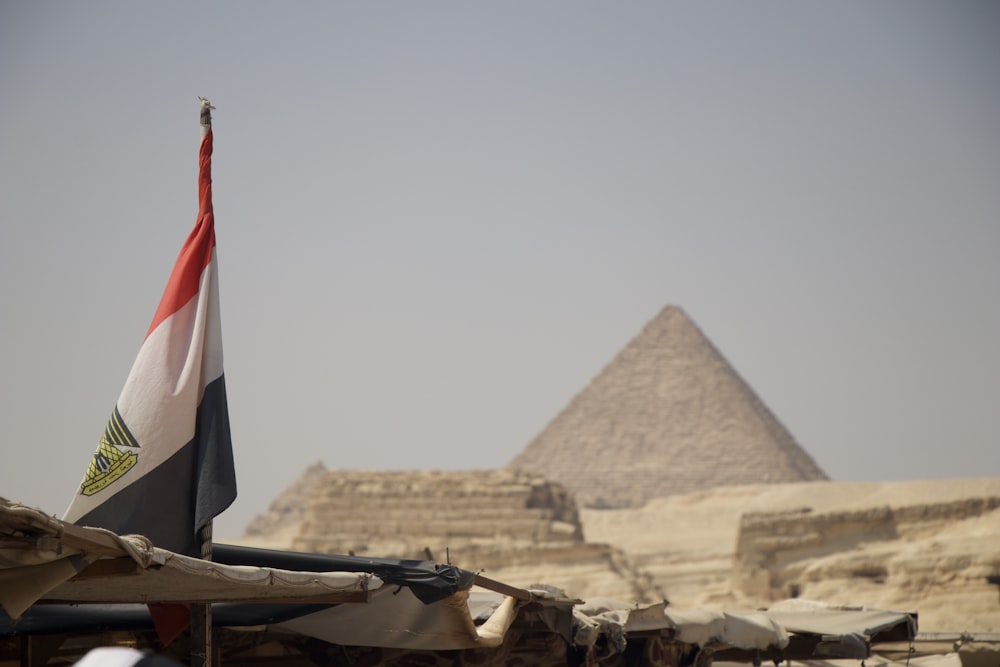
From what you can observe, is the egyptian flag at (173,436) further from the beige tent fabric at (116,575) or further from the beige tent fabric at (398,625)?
the beige tent fabric at (398,625)

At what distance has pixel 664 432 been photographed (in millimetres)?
115000

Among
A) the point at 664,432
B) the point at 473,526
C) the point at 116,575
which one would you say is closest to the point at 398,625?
the point at 116,575

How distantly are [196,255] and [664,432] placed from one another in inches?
4331

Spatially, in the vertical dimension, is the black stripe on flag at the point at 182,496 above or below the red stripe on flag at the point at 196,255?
below

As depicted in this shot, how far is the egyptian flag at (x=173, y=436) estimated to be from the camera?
5.91 metres

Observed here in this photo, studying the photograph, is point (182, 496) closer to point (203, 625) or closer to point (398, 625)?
point (203, 625)

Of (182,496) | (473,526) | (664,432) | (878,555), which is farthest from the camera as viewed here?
(664,432)

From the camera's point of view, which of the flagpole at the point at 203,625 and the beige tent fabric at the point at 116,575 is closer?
the beige tent fabric at the point at 116,575

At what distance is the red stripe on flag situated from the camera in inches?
247

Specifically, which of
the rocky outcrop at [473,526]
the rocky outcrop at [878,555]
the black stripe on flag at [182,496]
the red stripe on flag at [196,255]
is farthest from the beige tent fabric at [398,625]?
the rocky outcrop at [473,526]

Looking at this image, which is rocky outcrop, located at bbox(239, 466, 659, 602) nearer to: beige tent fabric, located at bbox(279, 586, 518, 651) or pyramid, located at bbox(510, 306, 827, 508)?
beige tent fabric, located at bbox(279, 586, 518, 651)

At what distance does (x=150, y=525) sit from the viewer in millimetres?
5883

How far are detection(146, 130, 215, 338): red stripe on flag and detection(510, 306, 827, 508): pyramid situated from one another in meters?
89.4

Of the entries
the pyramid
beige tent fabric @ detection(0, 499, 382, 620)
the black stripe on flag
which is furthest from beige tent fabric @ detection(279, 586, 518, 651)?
the pyramid
